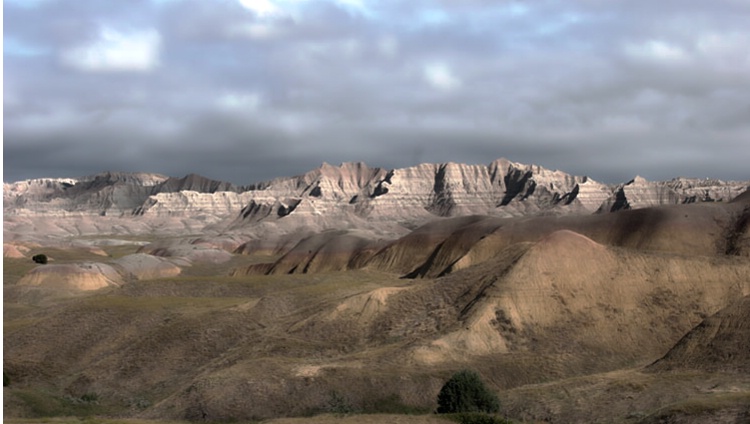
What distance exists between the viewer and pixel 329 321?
61000 millimetres

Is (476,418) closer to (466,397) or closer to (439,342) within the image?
(466,397)

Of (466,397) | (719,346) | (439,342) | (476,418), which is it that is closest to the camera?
(476,418)

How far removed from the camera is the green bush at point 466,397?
36.3 m

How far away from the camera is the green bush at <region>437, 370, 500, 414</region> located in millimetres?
36344

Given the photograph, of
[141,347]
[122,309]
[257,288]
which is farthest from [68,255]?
[141,347]

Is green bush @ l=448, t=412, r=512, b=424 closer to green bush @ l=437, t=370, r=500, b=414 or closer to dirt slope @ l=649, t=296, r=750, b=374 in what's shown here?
green bush @ l=437, t=370, r=500, b=414

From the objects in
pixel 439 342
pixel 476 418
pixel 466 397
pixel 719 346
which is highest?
pixel 719 346

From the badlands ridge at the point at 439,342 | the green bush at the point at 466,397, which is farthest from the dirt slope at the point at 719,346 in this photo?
the green bush at the point at 466,397

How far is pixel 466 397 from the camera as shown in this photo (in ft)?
120

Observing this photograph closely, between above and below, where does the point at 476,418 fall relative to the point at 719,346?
below

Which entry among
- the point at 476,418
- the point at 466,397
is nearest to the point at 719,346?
the point at 466,397

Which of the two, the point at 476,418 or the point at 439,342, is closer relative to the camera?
the point at 476,418

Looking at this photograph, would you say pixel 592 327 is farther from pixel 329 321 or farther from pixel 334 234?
pixel 334 234

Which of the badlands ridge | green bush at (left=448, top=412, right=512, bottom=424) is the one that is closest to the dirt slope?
the badlands ridge
